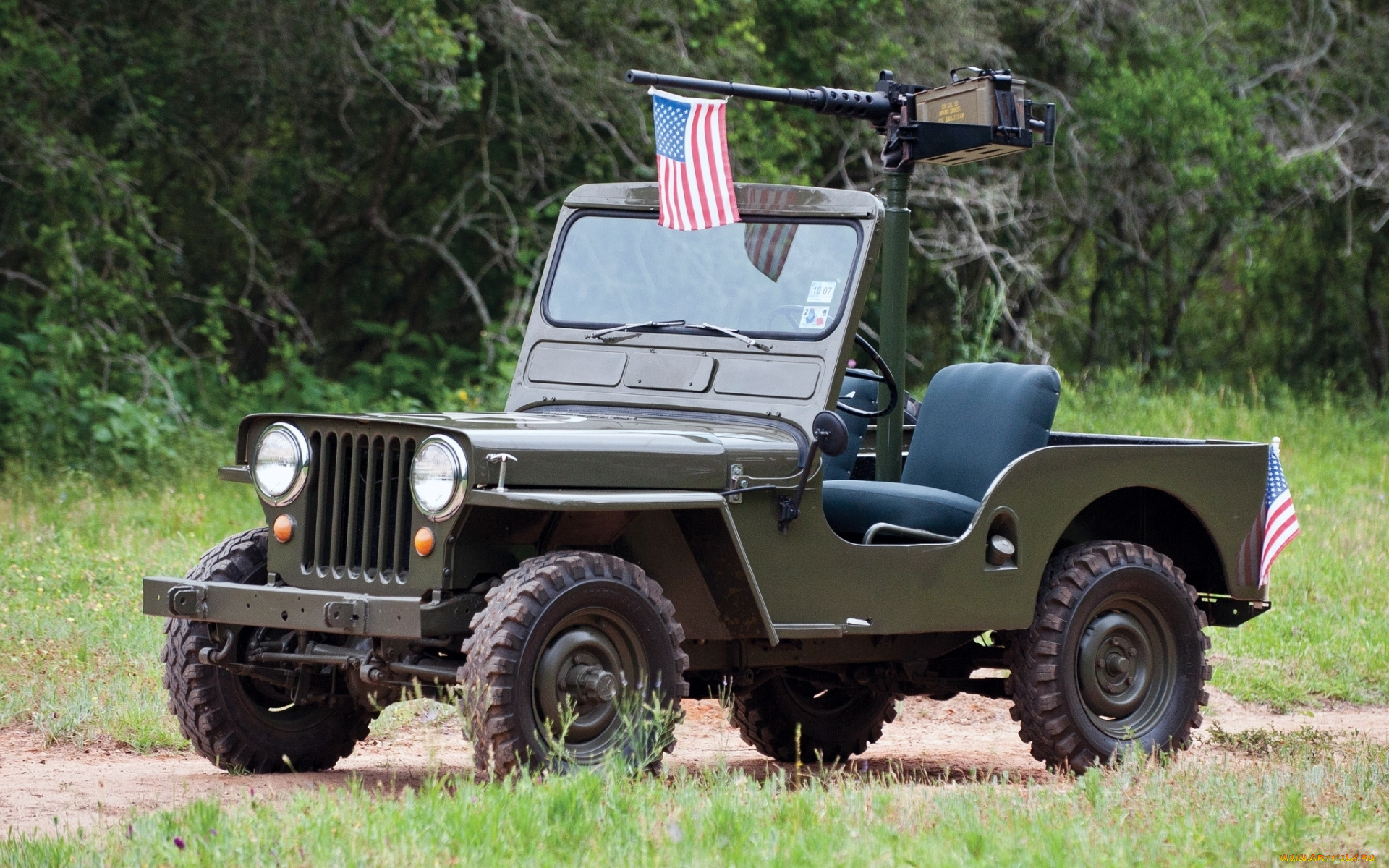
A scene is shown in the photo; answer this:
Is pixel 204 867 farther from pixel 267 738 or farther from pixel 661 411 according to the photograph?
pixel 661 411

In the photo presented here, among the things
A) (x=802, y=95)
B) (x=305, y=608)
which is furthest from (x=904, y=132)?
(x=305, y=608)

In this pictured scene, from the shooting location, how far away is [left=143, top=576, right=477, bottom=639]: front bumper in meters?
4.73

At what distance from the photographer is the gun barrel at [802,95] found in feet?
19.8

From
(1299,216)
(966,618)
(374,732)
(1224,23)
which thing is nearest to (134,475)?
(374,732)

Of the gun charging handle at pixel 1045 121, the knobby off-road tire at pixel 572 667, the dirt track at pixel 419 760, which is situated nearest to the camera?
the knobby off-road tire at pixel 572 667

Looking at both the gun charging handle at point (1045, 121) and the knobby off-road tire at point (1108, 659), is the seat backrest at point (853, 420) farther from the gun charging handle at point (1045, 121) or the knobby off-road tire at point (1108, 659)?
the gun charging handle at point (1045, 121)

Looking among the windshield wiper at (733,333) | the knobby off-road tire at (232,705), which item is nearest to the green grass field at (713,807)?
the knobby off-road tire at (232,705)

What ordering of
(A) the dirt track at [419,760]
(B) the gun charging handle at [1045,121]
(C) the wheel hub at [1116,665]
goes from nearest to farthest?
(A) the dirt track at [419,760] → (C) the wheel hub at [1116,665] → (B) the gun charging handle at [1045,121]

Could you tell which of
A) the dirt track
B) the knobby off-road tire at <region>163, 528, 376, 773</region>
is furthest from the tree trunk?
the knobby off-road tire at <region>163, 528, 376, 773</region>

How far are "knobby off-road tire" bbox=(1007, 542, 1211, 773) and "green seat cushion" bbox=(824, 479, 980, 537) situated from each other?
1.44 ft

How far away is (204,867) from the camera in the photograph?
154 inches

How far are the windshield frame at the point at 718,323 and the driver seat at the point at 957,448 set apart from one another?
0.55 meters

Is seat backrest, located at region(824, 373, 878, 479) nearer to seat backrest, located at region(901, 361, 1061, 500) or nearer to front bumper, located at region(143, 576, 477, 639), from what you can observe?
seat backrest, located at region(901, 361, 1061, 500)

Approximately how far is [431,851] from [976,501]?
108 inches
